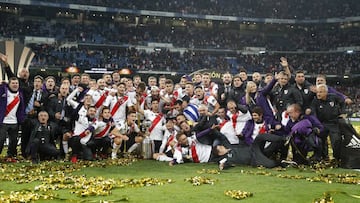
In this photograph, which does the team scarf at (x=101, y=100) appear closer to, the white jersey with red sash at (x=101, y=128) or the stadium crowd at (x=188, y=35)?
the white jersey with red sash at (x=101, y=128)

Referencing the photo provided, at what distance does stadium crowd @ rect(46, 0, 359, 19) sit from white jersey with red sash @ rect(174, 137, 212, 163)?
39.4 meters

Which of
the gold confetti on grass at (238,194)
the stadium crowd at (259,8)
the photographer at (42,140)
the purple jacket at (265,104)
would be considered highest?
the stadium crowd at (259,8)

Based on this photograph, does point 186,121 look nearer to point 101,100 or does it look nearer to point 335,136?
point 101,100

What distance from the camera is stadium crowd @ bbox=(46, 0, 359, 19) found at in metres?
50.2

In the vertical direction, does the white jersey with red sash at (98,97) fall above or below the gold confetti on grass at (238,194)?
above

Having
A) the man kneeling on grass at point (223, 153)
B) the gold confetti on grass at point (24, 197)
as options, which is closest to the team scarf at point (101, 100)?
the man kneeling on grass at point (223, 153)

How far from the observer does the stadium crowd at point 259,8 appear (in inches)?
1978

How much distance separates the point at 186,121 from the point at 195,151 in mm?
824

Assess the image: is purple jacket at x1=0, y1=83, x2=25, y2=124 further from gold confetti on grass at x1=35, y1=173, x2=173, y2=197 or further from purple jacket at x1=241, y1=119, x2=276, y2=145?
purple jacket at x1=241, y1=119, x2=276, y2=145

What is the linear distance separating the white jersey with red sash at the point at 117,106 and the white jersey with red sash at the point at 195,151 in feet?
7.70

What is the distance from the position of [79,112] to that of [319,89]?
6.02 m

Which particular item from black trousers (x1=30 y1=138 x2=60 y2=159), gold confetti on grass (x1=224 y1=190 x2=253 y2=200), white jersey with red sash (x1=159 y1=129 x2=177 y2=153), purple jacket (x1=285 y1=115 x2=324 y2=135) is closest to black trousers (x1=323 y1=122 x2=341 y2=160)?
purple jacket (x1=285 y1=115 x2=324 y2=135)

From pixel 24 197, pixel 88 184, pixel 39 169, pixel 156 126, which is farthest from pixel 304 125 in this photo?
pixel 24 197

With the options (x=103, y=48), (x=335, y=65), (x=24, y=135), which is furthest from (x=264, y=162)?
(x=335, y=65)
